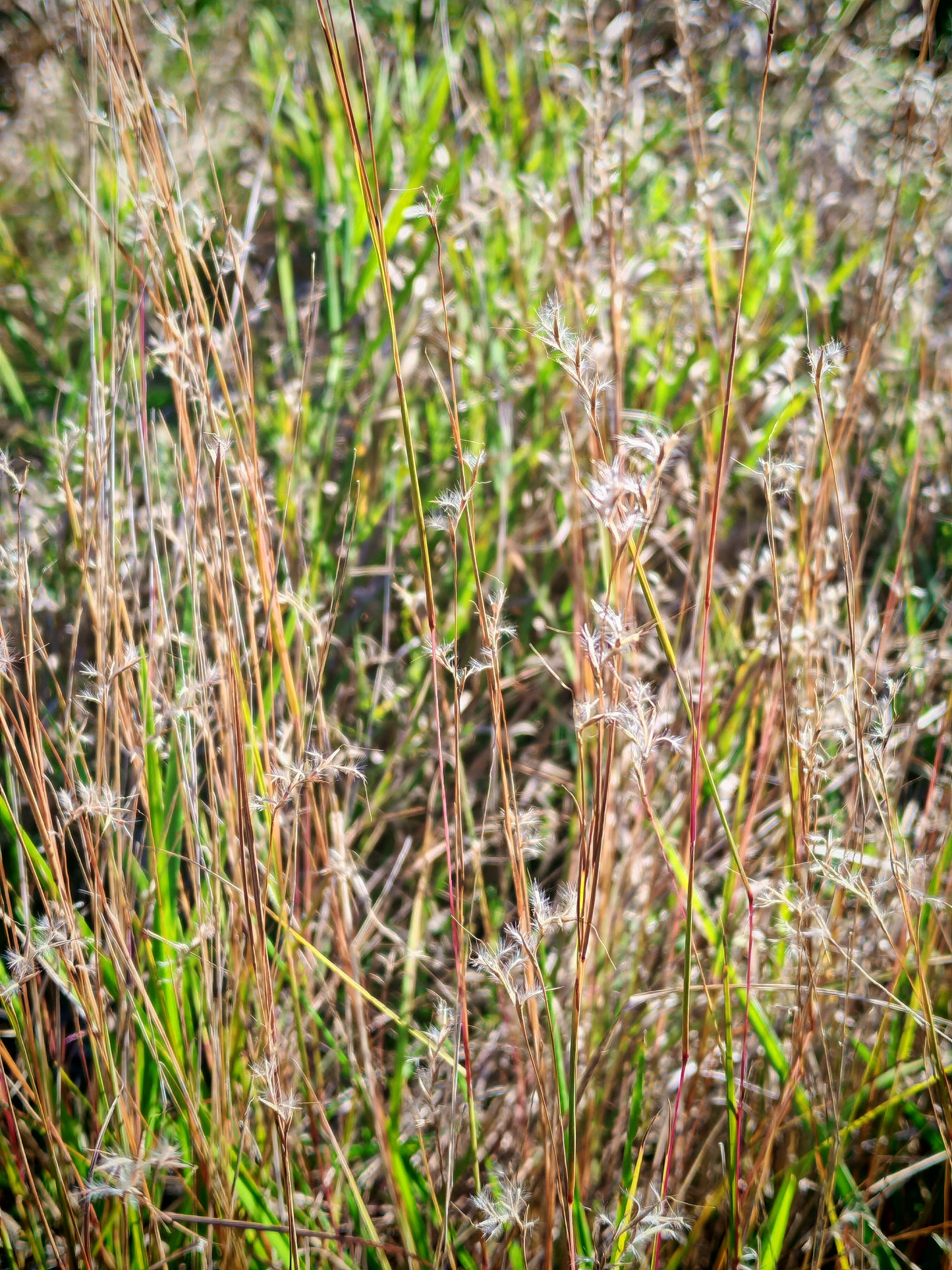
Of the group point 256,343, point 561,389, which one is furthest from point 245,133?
point 561,389

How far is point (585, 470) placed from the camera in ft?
3.72

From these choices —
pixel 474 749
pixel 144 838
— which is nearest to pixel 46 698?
pixel 144 838

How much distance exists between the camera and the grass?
0.62 metres

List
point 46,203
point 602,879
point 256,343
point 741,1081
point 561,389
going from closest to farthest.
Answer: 1. point 741,1081
2. point 602,879
3. point 561,389
4. point 256,343
5. point 46,203

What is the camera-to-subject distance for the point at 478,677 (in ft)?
3.95

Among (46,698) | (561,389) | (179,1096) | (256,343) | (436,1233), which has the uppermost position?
(256,343)

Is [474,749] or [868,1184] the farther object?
[474,749]

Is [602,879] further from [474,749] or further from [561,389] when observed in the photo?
[561,389]

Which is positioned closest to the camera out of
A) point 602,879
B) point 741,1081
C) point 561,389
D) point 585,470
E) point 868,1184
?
point 741,1081

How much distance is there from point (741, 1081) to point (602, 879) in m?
0.27

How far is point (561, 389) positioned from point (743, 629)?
524 millimetres

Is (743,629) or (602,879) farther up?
(743,629)

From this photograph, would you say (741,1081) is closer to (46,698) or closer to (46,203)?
(46,698)

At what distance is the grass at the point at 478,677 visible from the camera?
0.62 metres
